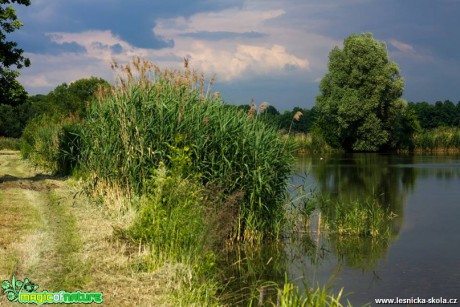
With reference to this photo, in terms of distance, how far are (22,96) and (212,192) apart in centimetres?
1204

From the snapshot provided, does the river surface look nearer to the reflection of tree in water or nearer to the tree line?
the reflection of tree in water

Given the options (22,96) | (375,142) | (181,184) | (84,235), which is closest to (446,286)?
(181,184)

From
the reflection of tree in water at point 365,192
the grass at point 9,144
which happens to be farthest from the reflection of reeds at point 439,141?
the grass at point 9,144

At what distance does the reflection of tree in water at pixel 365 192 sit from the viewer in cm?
1270

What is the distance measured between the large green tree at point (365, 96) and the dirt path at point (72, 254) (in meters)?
42.3

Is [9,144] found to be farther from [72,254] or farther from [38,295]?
[38,295]

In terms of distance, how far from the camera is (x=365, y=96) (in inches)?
2141

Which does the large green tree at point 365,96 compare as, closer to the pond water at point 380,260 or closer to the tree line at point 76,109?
the tree line at point 76,109

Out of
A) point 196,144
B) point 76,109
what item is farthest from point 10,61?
point 76,109

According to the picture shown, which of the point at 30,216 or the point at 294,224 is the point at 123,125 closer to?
the point at 30,216

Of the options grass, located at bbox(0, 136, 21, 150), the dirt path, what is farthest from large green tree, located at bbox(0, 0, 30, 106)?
grass, located at bbox(0, 136, 21, 150)

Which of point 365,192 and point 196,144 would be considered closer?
point 196,144

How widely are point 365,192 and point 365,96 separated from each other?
32583mm

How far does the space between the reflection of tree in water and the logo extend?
604cm
